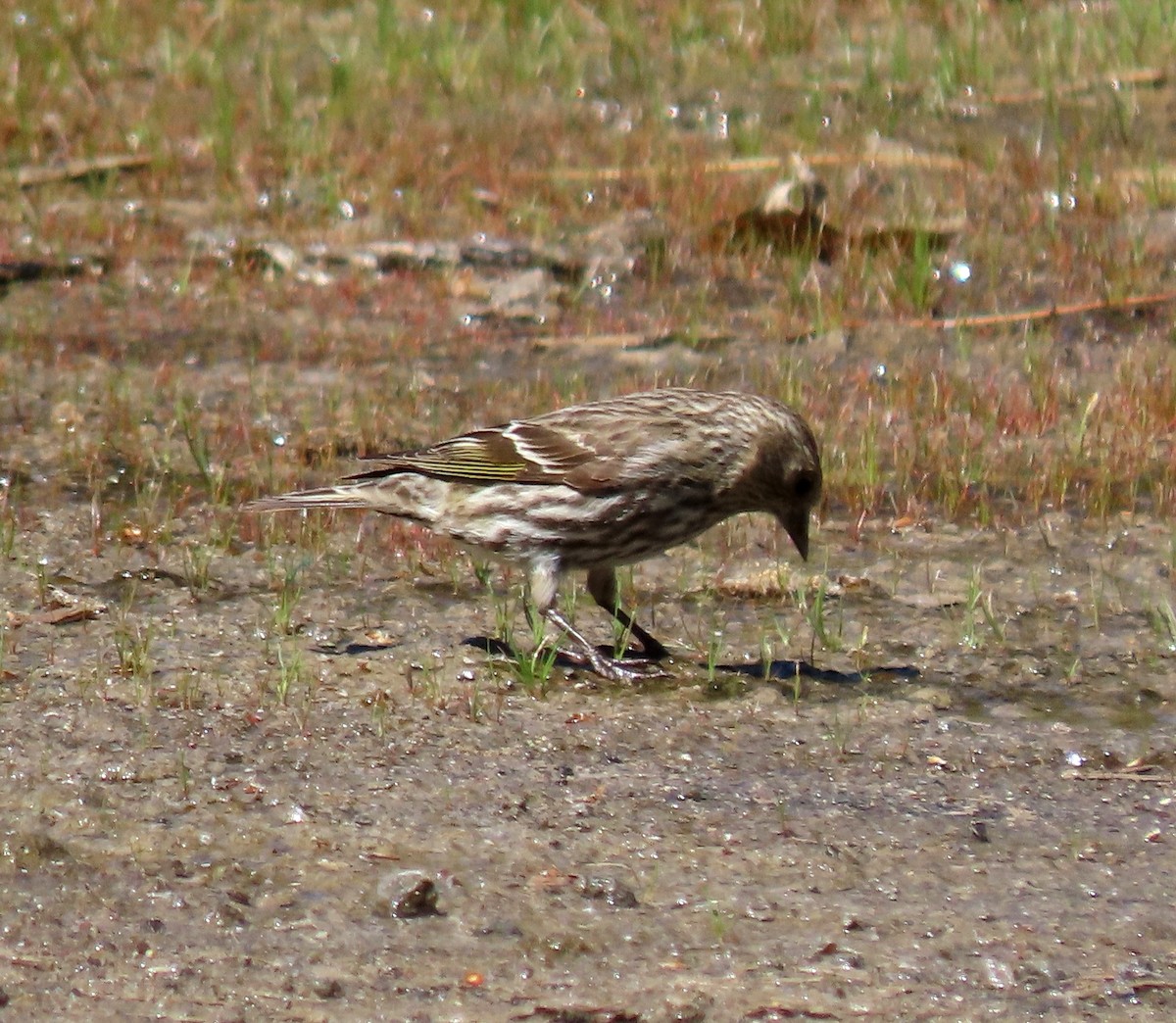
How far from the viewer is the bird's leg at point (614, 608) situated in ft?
21.9

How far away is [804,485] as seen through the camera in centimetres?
696

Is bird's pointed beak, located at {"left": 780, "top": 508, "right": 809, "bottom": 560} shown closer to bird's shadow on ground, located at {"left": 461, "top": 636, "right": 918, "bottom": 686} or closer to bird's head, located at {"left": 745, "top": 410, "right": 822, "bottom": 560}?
bird's head, located at {"left": 745, "top": 410, "right": 822, "bottom": 560}

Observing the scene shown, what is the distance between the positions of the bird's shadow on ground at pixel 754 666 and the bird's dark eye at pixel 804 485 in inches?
22.5

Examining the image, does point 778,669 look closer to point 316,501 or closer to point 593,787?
point 593,787

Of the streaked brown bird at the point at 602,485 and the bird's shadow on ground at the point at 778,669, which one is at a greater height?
the streaked brown bird at the point at 602,485

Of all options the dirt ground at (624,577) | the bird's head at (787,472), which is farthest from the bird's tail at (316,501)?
the bird's head at (787,472)

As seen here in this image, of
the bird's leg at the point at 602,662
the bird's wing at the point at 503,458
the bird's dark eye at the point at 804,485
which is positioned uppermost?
the bird's wing at the point at 503,458

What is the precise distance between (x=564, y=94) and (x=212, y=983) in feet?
29.8

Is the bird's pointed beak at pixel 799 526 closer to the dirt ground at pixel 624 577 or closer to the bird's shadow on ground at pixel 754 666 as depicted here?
the dirt ground at pixel 624 577

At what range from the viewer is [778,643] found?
694 cm

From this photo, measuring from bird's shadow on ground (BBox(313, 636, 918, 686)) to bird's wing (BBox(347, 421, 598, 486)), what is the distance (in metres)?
0.51

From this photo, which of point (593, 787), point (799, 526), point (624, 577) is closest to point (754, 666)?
point (799, 526)

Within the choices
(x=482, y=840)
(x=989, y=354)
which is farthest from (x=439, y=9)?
(x=482, y=840)

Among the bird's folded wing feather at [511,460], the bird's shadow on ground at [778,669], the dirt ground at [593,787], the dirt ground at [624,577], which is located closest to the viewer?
the dirt ground at [593,787]
